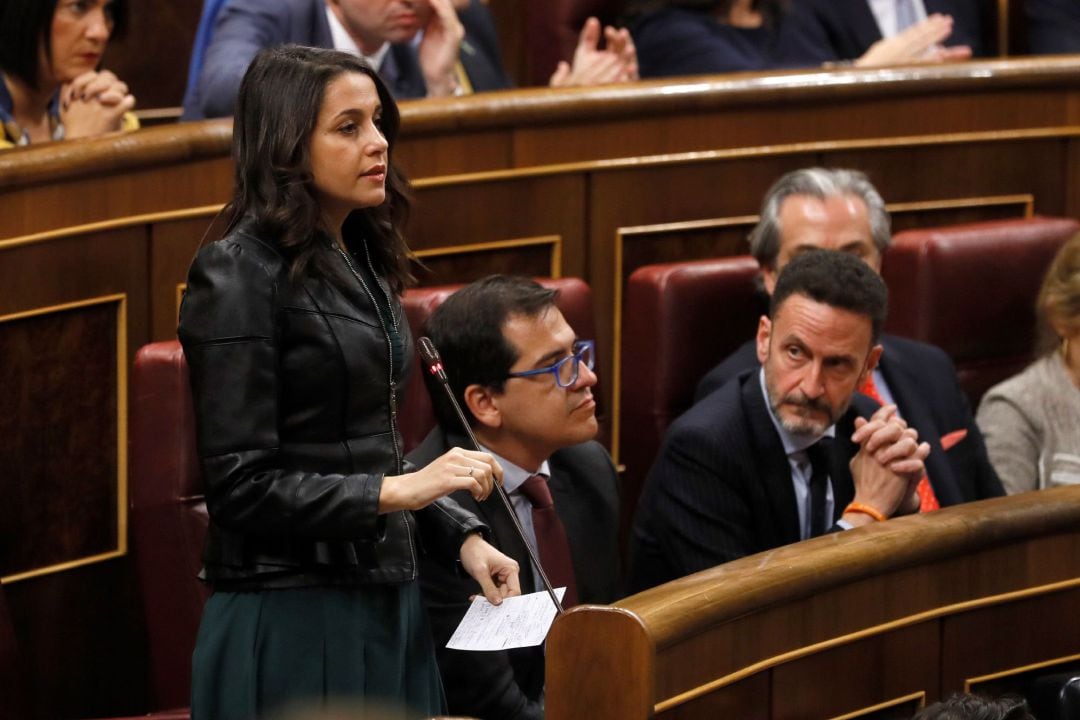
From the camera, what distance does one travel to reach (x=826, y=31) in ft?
5.47

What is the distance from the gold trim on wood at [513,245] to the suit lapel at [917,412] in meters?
0.25

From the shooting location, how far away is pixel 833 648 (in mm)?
792

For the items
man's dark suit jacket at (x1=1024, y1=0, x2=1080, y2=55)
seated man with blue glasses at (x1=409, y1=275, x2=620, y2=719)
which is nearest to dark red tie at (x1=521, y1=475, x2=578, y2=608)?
seated man with blue glasses at (x1=409, y1=275, x2=620, y2=719)

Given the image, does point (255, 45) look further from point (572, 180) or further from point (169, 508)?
point (169, 508)

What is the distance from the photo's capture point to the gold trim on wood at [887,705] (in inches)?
31.5

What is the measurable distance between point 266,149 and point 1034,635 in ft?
1.48

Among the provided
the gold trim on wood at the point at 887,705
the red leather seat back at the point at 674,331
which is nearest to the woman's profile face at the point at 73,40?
the red leather seat back at the point at 674,331

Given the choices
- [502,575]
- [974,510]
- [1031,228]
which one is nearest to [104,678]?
[502,575]

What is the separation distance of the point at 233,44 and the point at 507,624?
686 mm

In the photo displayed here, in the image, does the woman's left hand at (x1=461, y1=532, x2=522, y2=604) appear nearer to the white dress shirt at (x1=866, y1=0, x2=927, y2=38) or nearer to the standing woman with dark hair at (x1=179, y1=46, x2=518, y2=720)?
the standing woman with dark hair at (x1=179, y1=46, x2=518, y2=720)

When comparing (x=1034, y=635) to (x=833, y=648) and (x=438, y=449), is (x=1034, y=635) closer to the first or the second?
(x=833, y=648)

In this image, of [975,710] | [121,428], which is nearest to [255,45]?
[121,428]

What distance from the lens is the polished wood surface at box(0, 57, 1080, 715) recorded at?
1.07 meters

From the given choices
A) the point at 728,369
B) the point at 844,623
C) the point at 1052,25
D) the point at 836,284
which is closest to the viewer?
the point at 844,623
